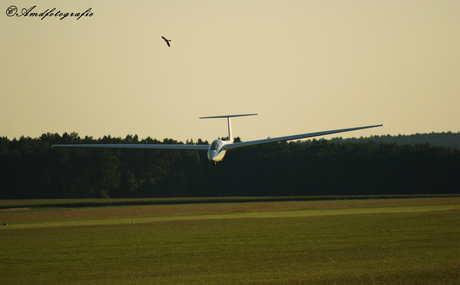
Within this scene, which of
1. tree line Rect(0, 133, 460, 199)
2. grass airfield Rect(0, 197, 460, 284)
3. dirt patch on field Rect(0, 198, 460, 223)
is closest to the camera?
grass airfield Rect(0, 197, 460, 284)

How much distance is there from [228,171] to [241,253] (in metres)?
109

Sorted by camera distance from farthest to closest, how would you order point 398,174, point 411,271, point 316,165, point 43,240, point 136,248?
point 316,165 < point 398,174 < point 43,240 < point 136,248 < point 411,271

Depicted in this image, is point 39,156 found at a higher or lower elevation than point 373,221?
higher

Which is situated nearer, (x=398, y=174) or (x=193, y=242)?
(x=193, y=242)

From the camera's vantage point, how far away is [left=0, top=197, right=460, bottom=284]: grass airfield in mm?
Result: 21781

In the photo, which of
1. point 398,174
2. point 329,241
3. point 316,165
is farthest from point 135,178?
point 329,241

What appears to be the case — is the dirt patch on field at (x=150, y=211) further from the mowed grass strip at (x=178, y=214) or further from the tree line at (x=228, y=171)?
the tree line at (x=228, y=171)

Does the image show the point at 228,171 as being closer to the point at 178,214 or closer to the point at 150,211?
the point at 150,211

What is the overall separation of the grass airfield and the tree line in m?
76.4

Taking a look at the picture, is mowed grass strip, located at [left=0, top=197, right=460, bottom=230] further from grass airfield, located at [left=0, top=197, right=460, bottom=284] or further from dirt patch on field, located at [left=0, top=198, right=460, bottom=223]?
grass airfield, located at [left=0, top=197, right=460, bottom=284]

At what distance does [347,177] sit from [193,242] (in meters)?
96.9

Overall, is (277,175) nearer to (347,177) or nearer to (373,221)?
(347,177)

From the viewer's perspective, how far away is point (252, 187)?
132 metres

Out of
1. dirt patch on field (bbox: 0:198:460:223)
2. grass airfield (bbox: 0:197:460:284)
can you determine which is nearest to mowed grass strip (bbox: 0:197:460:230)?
dirt patch on field (bbox: 0:198:460:223)
